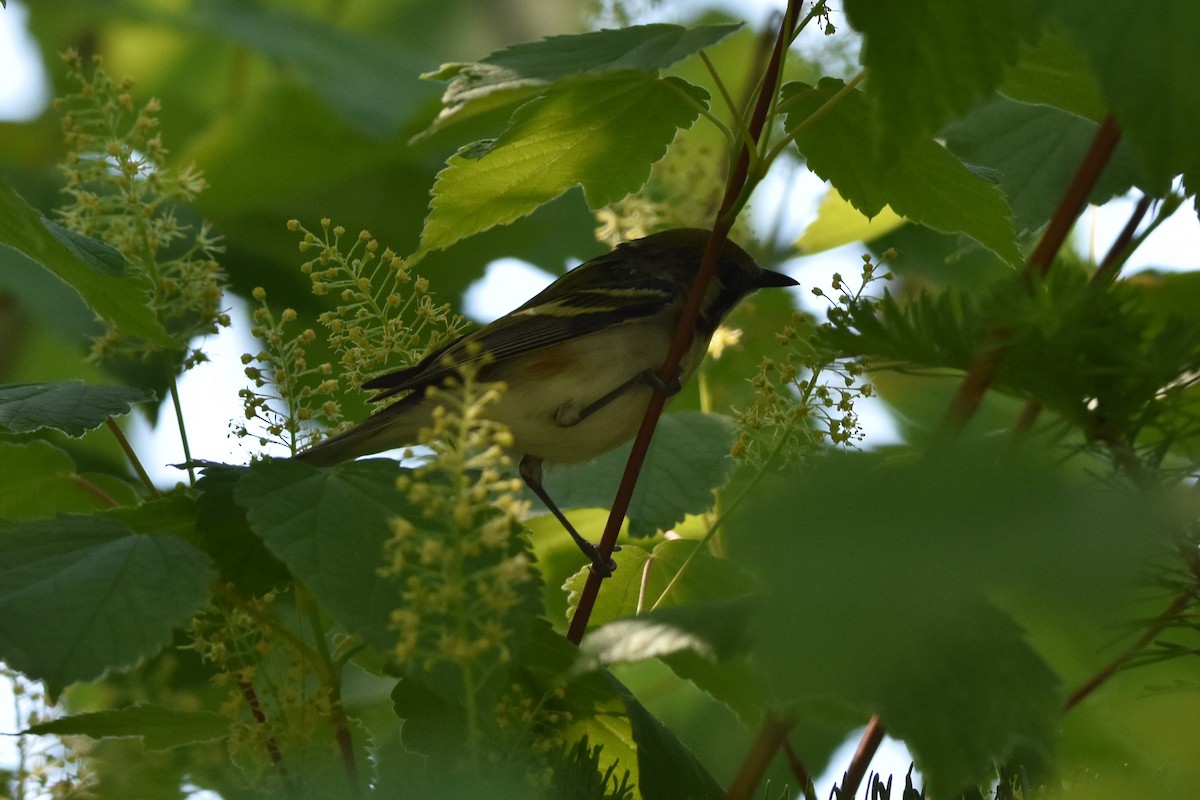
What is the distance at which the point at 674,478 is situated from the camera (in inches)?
114

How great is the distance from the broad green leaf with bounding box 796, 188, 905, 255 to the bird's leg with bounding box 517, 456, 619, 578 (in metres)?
1.01

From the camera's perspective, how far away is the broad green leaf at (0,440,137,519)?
8.00ft

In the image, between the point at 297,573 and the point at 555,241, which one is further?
the point at 555,241

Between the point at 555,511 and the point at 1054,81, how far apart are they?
1.56 metres

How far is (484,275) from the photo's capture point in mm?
4934

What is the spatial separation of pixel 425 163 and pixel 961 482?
4.35m

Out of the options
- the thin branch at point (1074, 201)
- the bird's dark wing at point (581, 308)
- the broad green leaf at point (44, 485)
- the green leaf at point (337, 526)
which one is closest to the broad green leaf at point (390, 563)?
the green leaf at point (337, 526)

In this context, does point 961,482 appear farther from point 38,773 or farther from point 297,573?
point 38,773

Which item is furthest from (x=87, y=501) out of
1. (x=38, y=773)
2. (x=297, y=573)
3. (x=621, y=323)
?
(x=621, y=323)

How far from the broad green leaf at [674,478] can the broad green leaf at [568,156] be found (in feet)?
2.02

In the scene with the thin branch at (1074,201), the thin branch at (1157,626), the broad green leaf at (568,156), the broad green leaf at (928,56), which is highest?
the broad green leaf at (568,156)

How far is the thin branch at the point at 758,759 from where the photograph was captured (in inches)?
59.1

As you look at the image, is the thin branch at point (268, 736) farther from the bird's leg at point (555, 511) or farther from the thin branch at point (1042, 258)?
the thin branch at point (1042, 258)

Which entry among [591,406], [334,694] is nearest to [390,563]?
[334,694]
